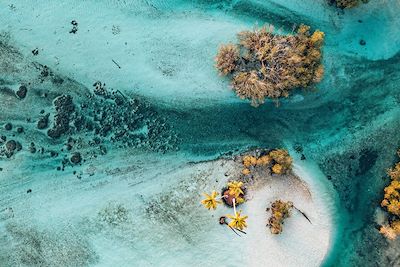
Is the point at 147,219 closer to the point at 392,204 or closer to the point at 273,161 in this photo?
the point at 273,161

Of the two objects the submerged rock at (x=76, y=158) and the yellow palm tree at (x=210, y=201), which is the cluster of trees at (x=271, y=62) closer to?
the yellow palm tree at (x=210, y=201)

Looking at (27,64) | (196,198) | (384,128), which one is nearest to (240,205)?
(196,198)

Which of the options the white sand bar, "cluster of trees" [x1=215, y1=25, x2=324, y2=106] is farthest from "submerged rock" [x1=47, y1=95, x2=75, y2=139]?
"cluster of trees" [x1=215, y1=25, x2=324, y2=106]

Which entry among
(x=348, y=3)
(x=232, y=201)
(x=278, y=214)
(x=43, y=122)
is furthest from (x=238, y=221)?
(x=348, y=3)

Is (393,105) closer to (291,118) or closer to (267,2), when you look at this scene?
(291,118)

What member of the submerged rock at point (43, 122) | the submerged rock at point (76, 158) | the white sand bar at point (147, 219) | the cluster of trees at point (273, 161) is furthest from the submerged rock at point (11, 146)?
the cluster of trees at point (273, 161)

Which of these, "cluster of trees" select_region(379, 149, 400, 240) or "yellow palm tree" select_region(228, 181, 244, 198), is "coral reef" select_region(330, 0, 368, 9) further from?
"yellow palm tree" select_region(228, 181, 244, 198)
